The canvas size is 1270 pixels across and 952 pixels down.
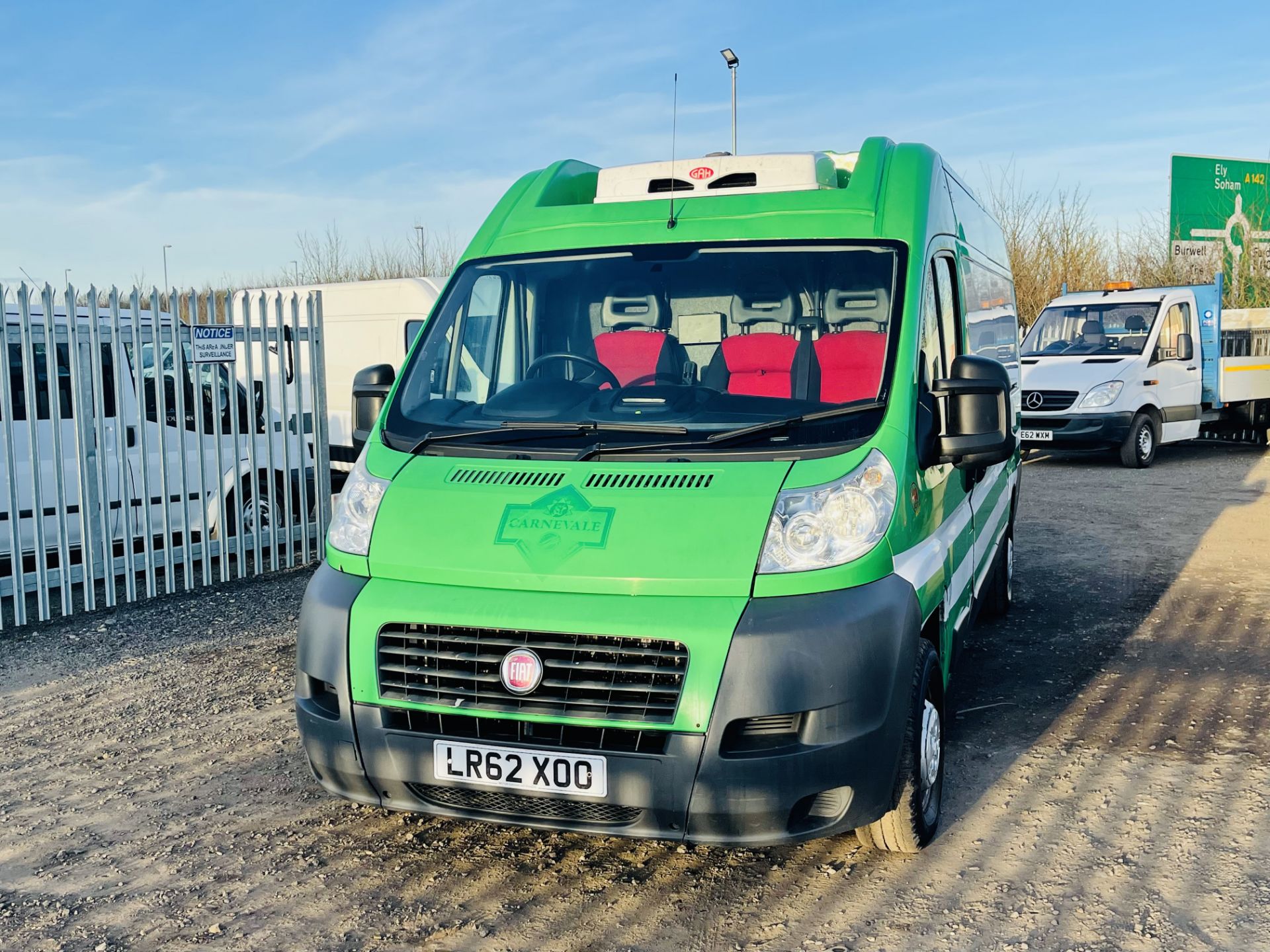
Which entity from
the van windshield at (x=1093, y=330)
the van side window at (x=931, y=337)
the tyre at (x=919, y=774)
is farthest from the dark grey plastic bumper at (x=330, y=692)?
the van windshield at (x=1093, y=330)

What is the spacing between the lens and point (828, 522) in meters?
3.46

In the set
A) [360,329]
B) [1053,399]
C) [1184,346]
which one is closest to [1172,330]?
[1184,346]

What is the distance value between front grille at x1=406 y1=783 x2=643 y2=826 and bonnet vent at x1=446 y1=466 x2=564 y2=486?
3.12 ft

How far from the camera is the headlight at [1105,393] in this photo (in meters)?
15.1

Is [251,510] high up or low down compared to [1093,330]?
down

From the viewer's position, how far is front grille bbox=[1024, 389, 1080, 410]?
15.4 meters

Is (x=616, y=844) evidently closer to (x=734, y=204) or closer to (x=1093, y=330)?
(x=734, y=204)

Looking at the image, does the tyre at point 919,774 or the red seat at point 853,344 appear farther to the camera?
the red seat at point 853,344

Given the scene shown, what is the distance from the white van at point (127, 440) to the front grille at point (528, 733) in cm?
457

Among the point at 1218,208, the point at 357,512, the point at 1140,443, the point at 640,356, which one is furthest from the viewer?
the point at 1218,208

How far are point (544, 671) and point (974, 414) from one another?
1.74m

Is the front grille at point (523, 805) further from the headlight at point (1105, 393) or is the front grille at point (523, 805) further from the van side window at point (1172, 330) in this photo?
the van side window at point (1172, 330)

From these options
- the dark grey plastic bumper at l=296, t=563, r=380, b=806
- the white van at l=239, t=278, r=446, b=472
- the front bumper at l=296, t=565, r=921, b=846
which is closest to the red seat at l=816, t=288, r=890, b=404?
the front bumper at l=296, t=565, r=921, b=846

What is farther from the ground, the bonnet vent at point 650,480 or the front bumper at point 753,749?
the bonnet vent at point 650,480
